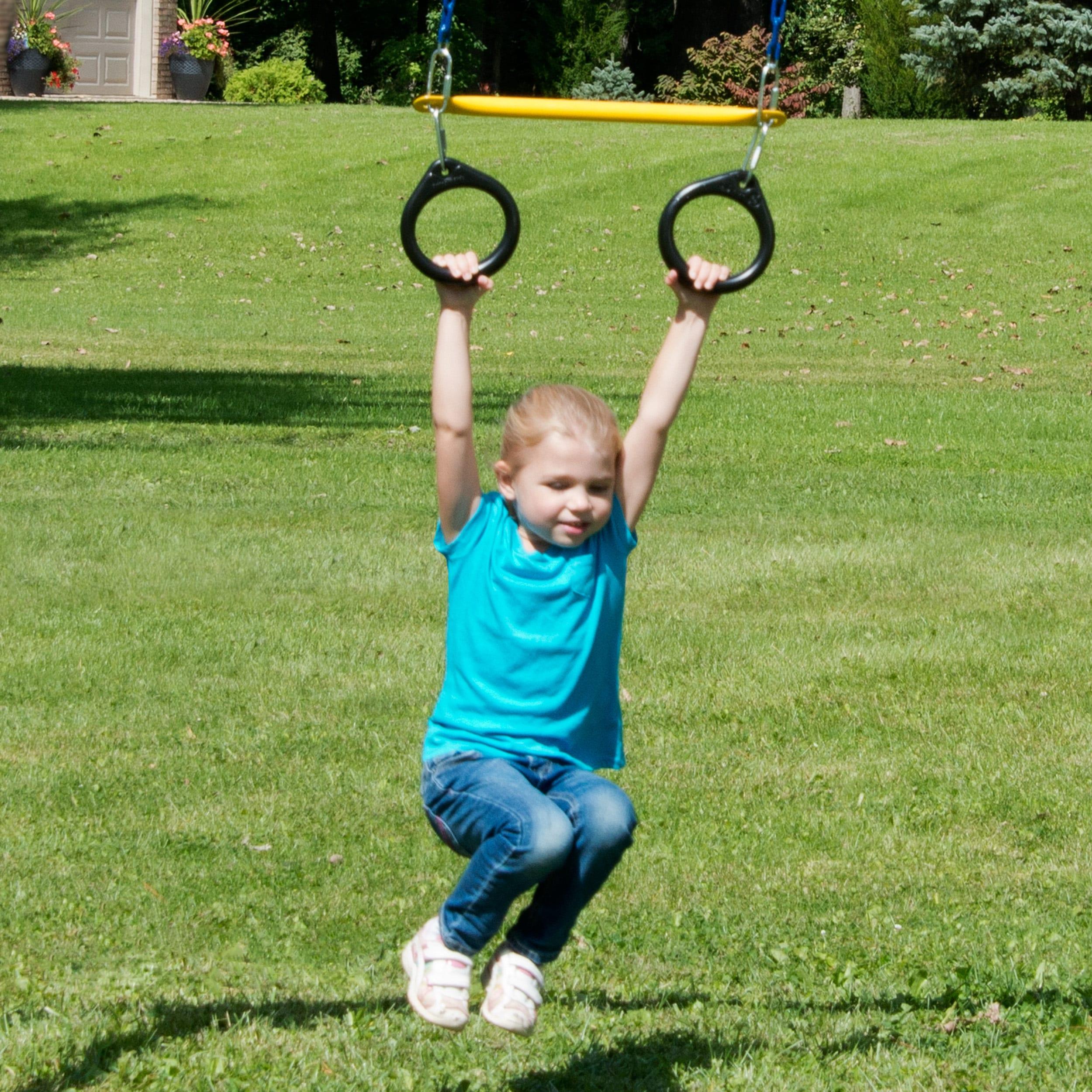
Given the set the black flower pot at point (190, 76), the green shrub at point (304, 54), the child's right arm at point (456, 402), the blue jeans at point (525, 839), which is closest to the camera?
the blue jeans at point (525, 839)

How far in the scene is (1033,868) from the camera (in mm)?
5277

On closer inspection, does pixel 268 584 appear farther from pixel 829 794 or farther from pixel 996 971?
pixel 996 971

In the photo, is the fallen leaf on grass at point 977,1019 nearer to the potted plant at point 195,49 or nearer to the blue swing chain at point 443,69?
the blue swing chain at point 443,69

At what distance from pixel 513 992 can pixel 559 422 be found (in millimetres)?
1117

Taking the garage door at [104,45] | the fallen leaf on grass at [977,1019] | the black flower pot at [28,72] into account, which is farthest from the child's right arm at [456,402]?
the garage door at [104,45]

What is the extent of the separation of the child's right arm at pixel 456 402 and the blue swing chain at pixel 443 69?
0.76ft

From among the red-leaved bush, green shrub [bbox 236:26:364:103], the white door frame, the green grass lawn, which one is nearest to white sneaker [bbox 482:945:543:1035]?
the green grass lawn

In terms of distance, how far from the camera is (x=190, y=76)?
35156mm

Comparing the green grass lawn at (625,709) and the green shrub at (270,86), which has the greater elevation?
the green shrub at (270,86)

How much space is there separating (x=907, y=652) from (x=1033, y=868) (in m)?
2.22

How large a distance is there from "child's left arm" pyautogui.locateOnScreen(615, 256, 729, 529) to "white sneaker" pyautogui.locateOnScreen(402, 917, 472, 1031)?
3.13 ft

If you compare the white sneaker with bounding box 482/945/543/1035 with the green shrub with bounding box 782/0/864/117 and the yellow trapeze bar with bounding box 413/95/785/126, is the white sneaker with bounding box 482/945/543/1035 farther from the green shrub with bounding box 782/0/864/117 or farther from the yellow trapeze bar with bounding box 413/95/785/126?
the green shrub with bounding box 782/0/864/117

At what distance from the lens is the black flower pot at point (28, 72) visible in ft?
112

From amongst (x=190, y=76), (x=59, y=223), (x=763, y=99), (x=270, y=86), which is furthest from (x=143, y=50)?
(x=763, y=99)
